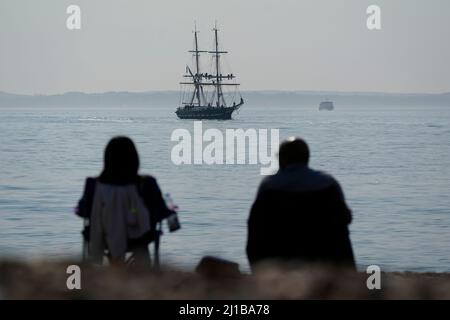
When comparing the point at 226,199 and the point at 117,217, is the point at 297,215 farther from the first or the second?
the point at 226,199

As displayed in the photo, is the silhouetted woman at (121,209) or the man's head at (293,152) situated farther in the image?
the silhouetted woman at (121,209)

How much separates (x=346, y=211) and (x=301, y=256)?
0.42 metres

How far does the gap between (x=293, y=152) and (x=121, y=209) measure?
131cm

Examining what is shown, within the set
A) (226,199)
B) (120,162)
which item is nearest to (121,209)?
(120,162)

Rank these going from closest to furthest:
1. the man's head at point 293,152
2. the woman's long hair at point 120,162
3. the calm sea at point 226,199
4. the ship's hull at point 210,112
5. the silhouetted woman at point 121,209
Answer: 1. the man's head at point 293,152
2. the woman's long hair at point 120,162
3. the silhouetted woman at point 121,209
4. the calm sea at point 226,199
5. the ship's hull at point 210,112

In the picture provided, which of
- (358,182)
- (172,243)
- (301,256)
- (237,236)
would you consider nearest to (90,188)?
(301,256)

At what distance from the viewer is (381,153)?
74.7m

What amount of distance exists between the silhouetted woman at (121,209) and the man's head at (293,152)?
1.01 meters

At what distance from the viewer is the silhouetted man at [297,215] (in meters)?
7.27

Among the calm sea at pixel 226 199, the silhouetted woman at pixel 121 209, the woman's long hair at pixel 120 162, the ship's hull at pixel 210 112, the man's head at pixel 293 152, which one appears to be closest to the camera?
the man's head at pixel 293 152

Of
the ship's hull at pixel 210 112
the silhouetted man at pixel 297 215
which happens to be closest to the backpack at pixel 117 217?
the silhouetted man at pixel 297 215

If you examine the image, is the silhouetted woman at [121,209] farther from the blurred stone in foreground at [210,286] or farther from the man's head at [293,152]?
the man's head at [293,152]

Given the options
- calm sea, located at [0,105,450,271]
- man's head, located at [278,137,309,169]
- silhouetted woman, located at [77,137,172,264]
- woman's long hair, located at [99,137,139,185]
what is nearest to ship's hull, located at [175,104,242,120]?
calm sea, located at [0,105,450,271]
